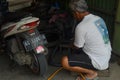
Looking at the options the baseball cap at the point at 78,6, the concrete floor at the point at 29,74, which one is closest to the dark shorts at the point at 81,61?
the concrete floor at the point at 29,74

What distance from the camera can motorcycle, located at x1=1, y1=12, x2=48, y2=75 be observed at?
3672mm

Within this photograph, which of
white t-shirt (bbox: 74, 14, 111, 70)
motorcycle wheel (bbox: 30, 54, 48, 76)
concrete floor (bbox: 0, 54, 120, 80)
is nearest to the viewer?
white t-shirt (bbox: 74, 14, 111, 70)

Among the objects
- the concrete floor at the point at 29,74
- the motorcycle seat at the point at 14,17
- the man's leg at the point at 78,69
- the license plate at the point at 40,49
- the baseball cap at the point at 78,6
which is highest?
the baseball cap at the point at 78,6

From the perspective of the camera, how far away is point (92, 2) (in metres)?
4.91

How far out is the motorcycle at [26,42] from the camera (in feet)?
12.0

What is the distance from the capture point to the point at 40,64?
12.6 ft

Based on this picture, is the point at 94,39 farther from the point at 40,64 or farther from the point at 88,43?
the point at 40,64

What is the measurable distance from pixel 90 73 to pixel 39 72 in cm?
85

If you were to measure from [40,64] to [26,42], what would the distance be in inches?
16.9

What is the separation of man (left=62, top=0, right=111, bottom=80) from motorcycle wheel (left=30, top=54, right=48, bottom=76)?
0.38m

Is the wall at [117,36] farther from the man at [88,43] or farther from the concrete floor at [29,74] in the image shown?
the man at [88,43]

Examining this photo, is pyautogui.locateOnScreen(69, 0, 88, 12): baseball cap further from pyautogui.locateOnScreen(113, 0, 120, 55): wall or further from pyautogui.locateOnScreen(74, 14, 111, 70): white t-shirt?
pyautogui.locateOnScreen(113, 0, 120, 55): wall

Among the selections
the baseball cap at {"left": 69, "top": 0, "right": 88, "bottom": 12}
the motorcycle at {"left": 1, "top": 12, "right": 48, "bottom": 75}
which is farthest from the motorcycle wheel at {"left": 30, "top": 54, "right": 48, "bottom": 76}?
the baseball cap at {"left": 69, "top": 0, "right": 88, "bottom": 12}

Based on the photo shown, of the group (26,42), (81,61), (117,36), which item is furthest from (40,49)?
(117,36)
